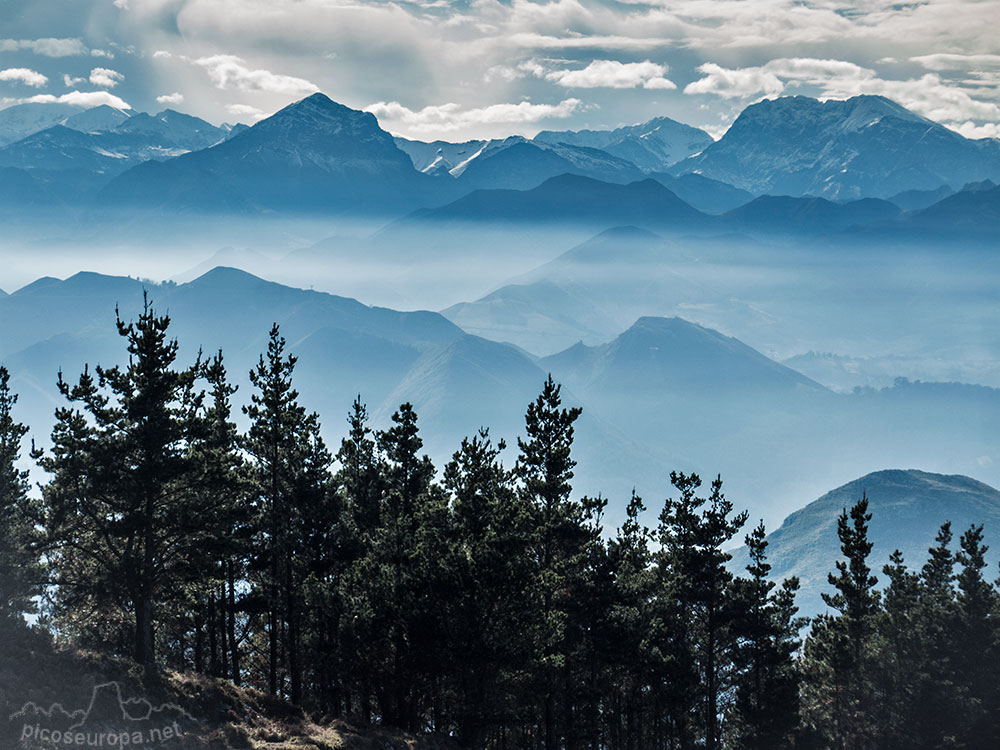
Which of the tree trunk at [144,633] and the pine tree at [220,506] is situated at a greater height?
the pine tree at [220,506]

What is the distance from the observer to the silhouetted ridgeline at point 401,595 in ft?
131

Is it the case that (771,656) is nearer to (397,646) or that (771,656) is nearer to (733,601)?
(733,601)

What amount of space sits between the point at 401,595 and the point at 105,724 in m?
13.5

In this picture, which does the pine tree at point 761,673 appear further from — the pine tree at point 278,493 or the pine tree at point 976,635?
the pine tree at point 278,493

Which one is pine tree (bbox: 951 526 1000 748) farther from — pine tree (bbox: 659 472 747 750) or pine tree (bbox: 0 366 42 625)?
pine tree (bbox: 0 366 42 625)

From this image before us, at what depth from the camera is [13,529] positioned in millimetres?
48375

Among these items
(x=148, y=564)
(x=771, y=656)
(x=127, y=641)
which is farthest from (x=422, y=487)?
(x=771, y=656)

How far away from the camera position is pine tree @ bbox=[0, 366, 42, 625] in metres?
47.1

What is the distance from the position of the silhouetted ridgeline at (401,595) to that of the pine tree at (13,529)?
0.18m

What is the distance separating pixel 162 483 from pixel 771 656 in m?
39.0

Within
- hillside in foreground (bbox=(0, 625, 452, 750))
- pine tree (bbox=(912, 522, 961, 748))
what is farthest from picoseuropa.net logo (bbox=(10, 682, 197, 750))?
pine tree (bbox=(912, 522, 961, 748))

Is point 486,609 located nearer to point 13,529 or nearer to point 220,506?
point 220,506

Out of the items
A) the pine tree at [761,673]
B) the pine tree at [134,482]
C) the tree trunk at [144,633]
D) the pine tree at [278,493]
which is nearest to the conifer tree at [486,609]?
the pine tree at [278,493]

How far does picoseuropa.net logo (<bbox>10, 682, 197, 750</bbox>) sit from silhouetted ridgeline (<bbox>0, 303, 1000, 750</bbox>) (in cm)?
47
